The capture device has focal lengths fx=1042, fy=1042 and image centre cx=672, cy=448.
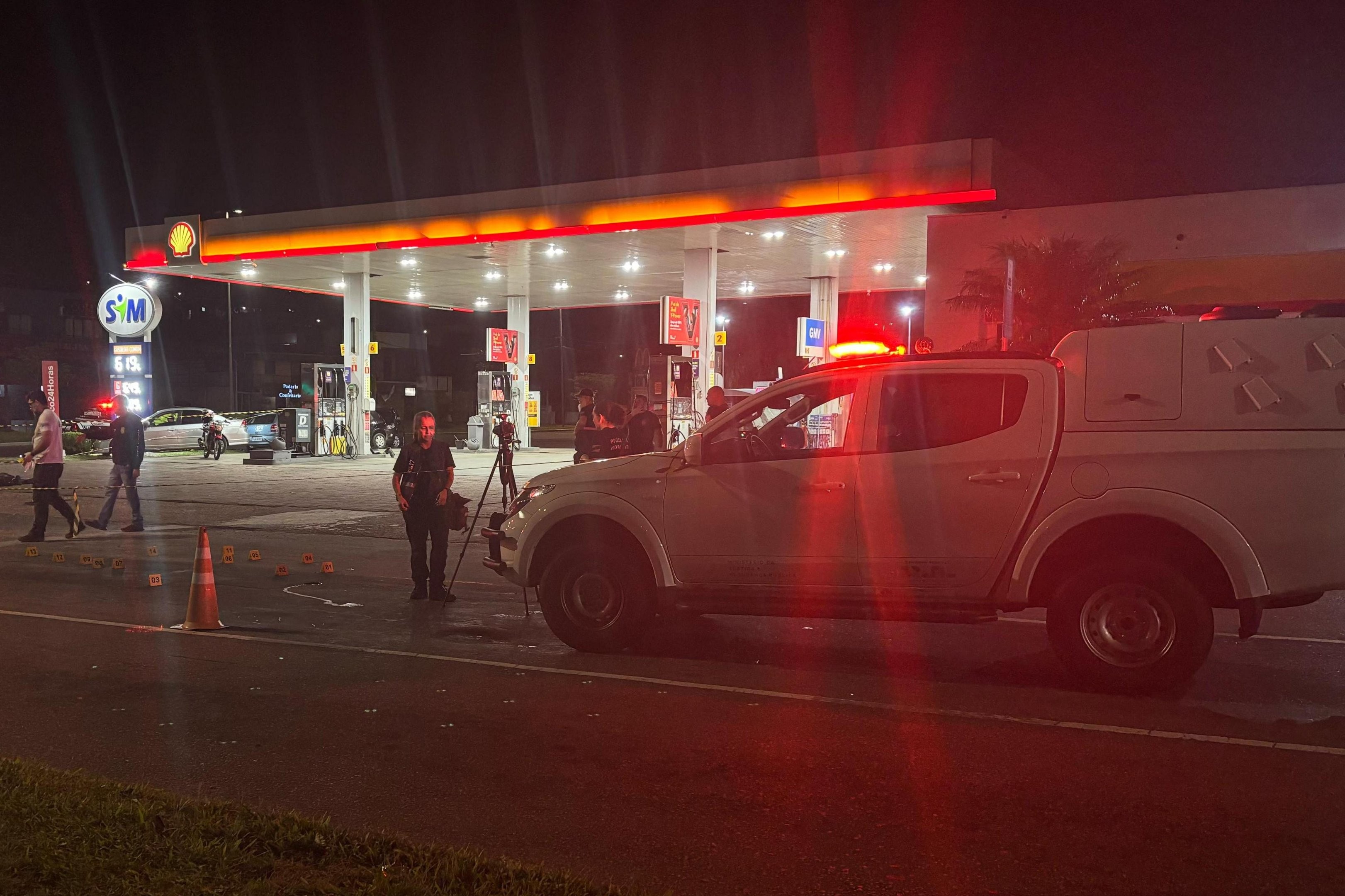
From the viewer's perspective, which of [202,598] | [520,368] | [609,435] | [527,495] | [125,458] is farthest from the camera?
[520,368]

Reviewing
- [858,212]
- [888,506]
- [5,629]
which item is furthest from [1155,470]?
[858,212]

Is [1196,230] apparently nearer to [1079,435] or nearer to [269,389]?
[1079,435]

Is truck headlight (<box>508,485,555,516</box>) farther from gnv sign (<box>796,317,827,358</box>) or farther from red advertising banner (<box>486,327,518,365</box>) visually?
red advertising banner (<box>486,327,518,365</box>)

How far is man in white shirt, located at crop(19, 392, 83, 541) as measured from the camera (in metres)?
13.1

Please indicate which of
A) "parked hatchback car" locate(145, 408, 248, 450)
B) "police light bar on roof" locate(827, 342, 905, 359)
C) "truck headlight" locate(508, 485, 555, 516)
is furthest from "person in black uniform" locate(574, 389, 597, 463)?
"parked hatchback car" locate(145, 408, 248, 450)

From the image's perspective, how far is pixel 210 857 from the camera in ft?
12.7

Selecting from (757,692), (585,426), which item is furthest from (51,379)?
(757,692)

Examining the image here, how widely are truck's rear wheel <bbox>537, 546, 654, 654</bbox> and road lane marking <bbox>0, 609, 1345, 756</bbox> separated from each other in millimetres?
441

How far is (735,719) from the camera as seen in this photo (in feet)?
19.4

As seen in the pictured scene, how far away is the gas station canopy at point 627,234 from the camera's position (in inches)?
787

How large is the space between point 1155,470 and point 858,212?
1505cm

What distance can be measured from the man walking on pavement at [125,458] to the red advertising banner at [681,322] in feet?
37.0

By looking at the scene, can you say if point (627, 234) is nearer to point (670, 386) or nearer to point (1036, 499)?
point (670, 386)

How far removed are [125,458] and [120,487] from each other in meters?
0.51
